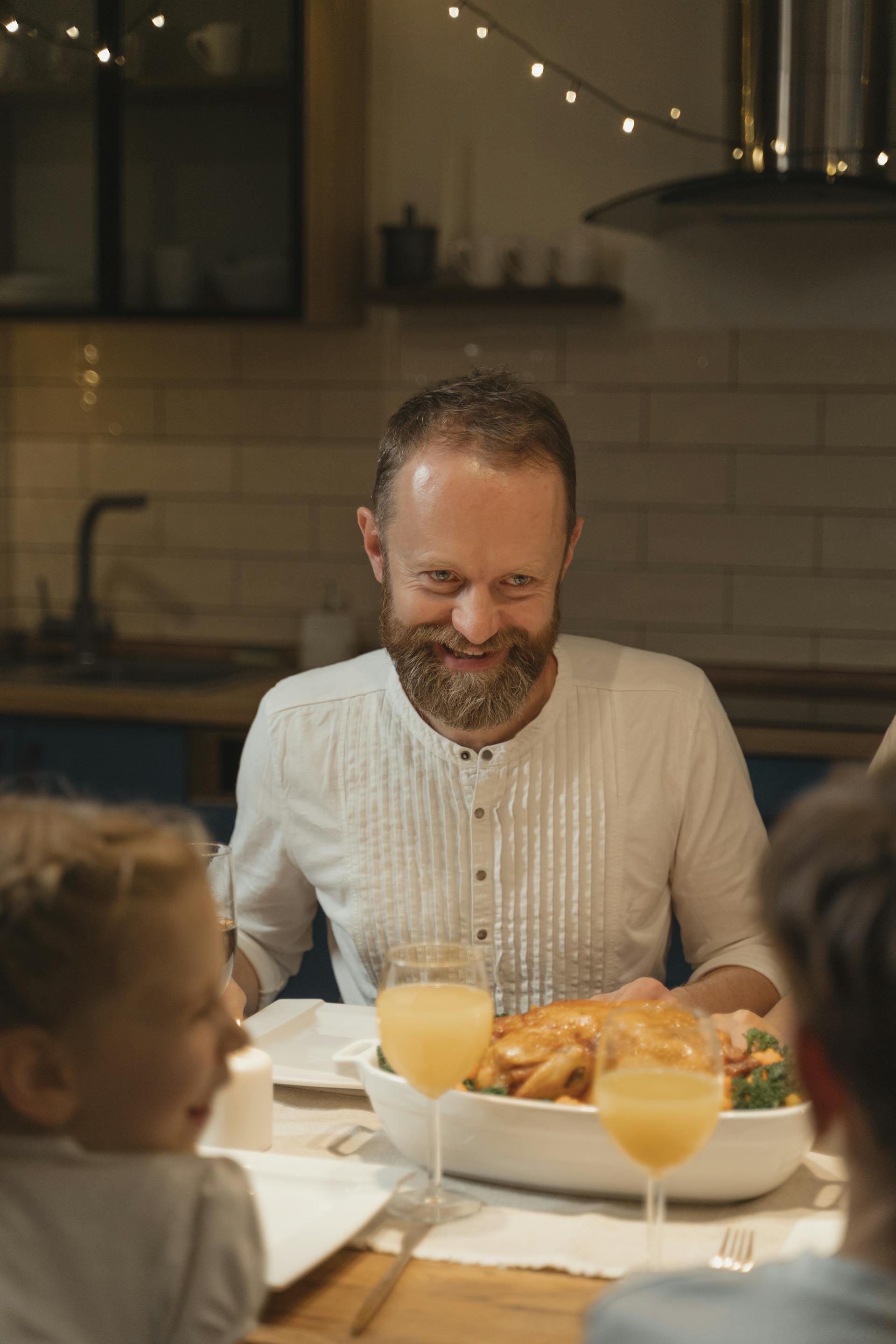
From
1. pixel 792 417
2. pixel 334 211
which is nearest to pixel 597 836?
pixel 792 417

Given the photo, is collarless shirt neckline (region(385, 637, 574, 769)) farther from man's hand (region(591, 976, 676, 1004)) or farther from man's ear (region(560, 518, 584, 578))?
man's hand (region(591, 976, 676, 1004))

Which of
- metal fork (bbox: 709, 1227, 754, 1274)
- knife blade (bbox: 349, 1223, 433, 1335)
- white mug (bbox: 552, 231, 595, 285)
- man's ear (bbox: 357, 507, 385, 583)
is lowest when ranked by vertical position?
knife blade (bbox: 349, 1223, 433, 1335)

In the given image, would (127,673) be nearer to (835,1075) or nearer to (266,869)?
(266,869)

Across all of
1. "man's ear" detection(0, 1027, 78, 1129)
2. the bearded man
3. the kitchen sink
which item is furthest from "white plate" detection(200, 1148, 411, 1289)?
the kitchen sink

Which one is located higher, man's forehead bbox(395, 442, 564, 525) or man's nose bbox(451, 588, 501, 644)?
man's forehead bbox(395, 442, 564, 525)

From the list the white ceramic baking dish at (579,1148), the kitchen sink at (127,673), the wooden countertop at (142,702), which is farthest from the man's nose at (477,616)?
the kitchen sink at (127,673)

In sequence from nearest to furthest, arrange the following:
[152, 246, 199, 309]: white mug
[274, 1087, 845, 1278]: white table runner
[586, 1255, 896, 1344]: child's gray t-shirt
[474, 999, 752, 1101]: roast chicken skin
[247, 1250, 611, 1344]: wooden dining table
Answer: [586, 1255, 896, 1344]: child's gray t-shirt, [247, 1250, 611, 1344]: wooden dining table, [274, 1087, 845, 1278]: white table runner, [474, 999, 752, 1101]: roast chicken skin, [152, 246, 199, 309]: white mug

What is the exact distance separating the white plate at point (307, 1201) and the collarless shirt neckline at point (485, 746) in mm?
678

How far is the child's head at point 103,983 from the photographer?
2.31 feet

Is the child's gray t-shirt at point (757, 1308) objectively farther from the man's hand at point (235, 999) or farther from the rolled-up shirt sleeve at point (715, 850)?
the rolled-up shirt sleeve at point (715, 850)

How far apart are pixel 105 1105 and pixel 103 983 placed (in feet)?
0.21

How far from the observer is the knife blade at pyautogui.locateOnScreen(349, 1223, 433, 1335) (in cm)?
90

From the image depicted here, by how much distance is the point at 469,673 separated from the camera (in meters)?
1.70

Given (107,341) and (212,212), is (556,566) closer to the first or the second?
(212,212)
